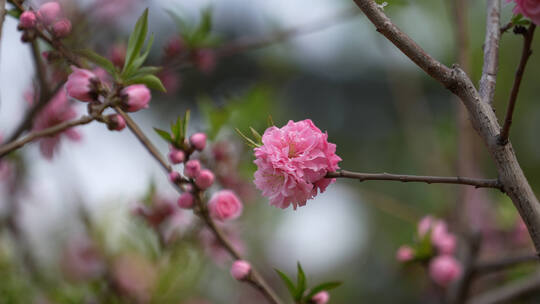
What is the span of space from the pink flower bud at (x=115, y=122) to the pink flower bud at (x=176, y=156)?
0.35 feet

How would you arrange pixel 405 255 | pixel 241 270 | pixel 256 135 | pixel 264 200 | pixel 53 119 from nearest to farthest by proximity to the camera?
pixel 256 135, pixel 241 270, pixel 53 119, pixel 405 255, pixel 264 200

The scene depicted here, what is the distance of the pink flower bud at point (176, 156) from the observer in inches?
30.0

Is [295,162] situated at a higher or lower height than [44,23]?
lower

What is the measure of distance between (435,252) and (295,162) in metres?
0.74

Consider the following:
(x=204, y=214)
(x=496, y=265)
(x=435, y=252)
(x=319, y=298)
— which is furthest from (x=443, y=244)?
(x=204, y=214)

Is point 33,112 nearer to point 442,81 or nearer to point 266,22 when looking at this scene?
point 442,81

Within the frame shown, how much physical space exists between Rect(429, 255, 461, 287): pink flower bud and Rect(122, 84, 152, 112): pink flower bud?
840mm

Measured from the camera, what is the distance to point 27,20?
2.30ft

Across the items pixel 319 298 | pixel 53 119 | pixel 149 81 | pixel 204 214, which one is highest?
pixel 53 119

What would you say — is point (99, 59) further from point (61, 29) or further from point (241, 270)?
point (241, 270)

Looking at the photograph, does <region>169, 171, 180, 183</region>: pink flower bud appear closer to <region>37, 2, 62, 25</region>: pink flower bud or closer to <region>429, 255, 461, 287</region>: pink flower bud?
<region>37, 2, 62, 25</region>: pink flower bud

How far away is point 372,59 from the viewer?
494 centimetres

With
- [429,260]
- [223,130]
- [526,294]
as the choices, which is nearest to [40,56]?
[223,130]

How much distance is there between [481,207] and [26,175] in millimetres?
1716
